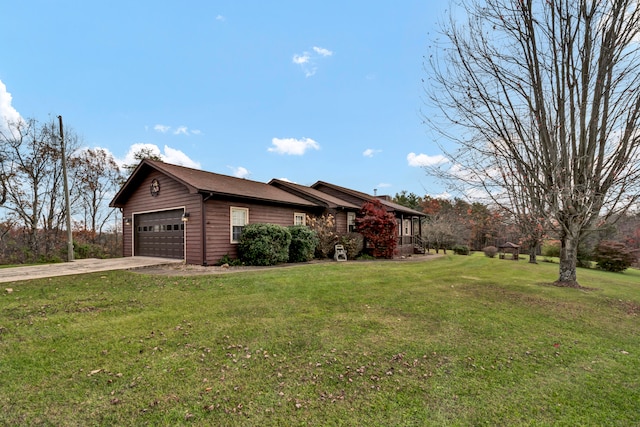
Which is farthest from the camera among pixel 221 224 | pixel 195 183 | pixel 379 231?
pixel 379 231

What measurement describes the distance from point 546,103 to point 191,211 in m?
11.8

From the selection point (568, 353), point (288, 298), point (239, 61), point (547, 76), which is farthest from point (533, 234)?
point (239, 61)

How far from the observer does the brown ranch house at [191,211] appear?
11.1 m

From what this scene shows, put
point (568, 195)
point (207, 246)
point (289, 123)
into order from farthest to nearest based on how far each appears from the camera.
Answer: point (289, 123) < point (207, 246) < point (568, 195)

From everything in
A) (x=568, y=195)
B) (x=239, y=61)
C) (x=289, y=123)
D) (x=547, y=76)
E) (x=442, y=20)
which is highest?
(x=239, y=61)

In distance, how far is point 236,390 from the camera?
2727mm

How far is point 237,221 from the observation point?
12242 mm

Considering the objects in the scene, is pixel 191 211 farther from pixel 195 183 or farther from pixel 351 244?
pixel 351 244

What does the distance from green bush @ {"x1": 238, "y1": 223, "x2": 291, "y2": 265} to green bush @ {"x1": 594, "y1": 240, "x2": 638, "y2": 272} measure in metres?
20.2

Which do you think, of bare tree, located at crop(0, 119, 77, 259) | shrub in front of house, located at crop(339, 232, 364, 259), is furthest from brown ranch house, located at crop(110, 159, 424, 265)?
bare tree, located at crop(0, 119, 77, 259)

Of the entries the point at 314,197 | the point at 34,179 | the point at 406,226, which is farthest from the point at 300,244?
the point at 34,179

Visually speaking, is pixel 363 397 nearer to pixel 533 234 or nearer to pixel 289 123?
pixel 533 234

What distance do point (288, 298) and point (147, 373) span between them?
10.4 feet

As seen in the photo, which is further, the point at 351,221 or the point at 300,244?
the point at 351,221
